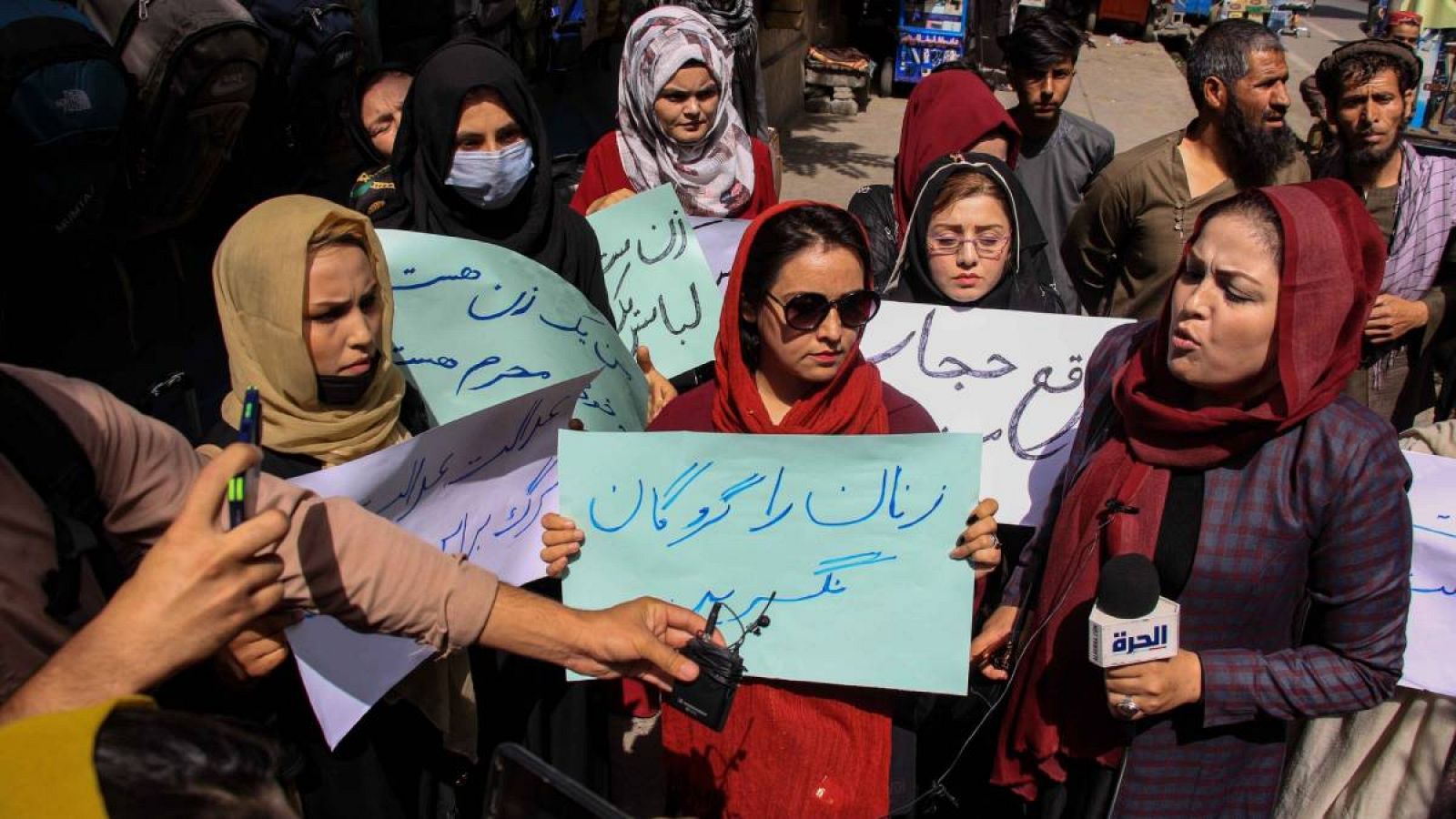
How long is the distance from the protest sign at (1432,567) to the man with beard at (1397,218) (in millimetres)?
1213

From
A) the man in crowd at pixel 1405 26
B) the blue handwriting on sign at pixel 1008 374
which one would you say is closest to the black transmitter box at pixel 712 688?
the blue handwriting on sign at pixel 1008 374

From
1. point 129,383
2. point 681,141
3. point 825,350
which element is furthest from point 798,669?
point 129,383

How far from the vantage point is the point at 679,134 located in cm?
393

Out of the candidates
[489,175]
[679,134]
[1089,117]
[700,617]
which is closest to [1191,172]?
[679,134]

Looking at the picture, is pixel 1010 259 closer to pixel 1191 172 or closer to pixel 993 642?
pixel 1191 172

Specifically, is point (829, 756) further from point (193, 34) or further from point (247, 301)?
point (193, 34)

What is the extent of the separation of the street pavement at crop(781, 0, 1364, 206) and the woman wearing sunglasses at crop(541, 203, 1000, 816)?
6.66 m

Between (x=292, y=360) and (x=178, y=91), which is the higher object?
Result: (x=178, y=91)

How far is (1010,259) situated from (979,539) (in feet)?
3.93

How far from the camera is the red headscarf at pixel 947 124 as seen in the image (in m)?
3.86

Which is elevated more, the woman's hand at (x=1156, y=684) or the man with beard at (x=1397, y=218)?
the man with beard at (x=1397, y=218)

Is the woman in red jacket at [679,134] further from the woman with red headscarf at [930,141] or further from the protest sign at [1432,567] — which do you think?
the protest sign at [1432,567]

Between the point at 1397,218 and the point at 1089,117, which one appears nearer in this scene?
the point at 1397,218

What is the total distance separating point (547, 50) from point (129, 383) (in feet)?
13.5
